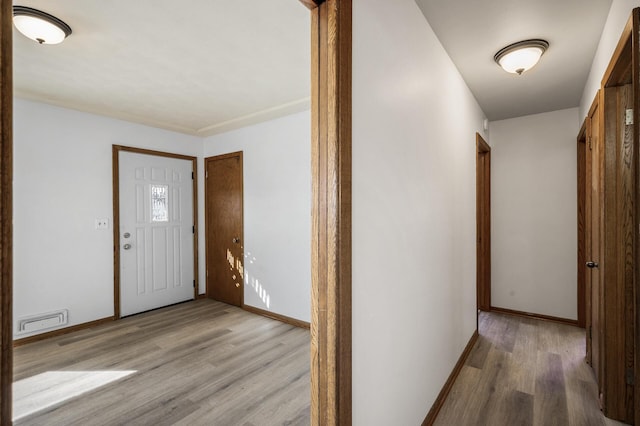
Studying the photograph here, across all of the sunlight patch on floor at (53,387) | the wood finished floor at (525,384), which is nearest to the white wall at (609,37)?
the wood finished floor at (525,384)

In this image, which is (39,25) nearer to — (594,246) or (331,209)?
(331,209)

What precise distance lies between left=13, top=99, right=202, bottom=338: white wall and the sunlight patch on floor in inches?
37.3

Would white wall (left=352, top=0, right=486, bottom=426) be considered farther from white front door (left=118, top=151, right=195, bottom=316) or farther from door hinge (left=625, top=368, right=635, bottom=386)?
white front door (left=118, top=151, right=195, bottom=316)

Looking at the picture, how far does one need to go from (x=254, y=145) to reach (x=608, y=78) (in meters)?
3.37

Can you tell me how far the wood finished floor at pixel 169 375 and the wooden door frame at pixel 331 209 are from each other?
111cm

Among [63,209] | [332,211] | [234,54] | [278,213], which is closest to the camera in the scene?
[332,211]

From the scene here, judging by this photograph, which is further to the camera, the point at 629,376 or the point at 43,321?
the point at 43,321

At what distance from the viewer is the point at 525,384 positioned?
92.4 inches

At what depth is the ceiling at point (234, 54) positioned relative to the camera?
182 centimetres

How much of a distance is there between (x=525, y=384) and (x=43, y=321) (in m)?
4.44

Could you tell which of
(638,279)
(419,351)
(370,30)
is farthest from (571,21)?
(419,351)

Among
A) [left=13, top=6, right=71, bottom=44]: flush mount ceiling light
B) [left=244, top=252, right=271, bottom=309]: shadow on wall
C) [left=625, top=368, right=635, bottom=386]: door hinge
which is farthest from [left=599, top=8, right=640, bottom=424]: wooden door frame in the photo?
[left=13, top=6, right=71, bottom=44]: flush mount ceiling light

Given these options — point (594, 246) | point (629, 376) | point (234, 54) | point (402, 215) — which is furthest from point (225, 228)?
point (629, 376)

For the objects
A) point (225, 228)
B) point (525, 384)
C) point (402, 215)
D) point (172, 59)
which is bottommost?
point (525, 384)
